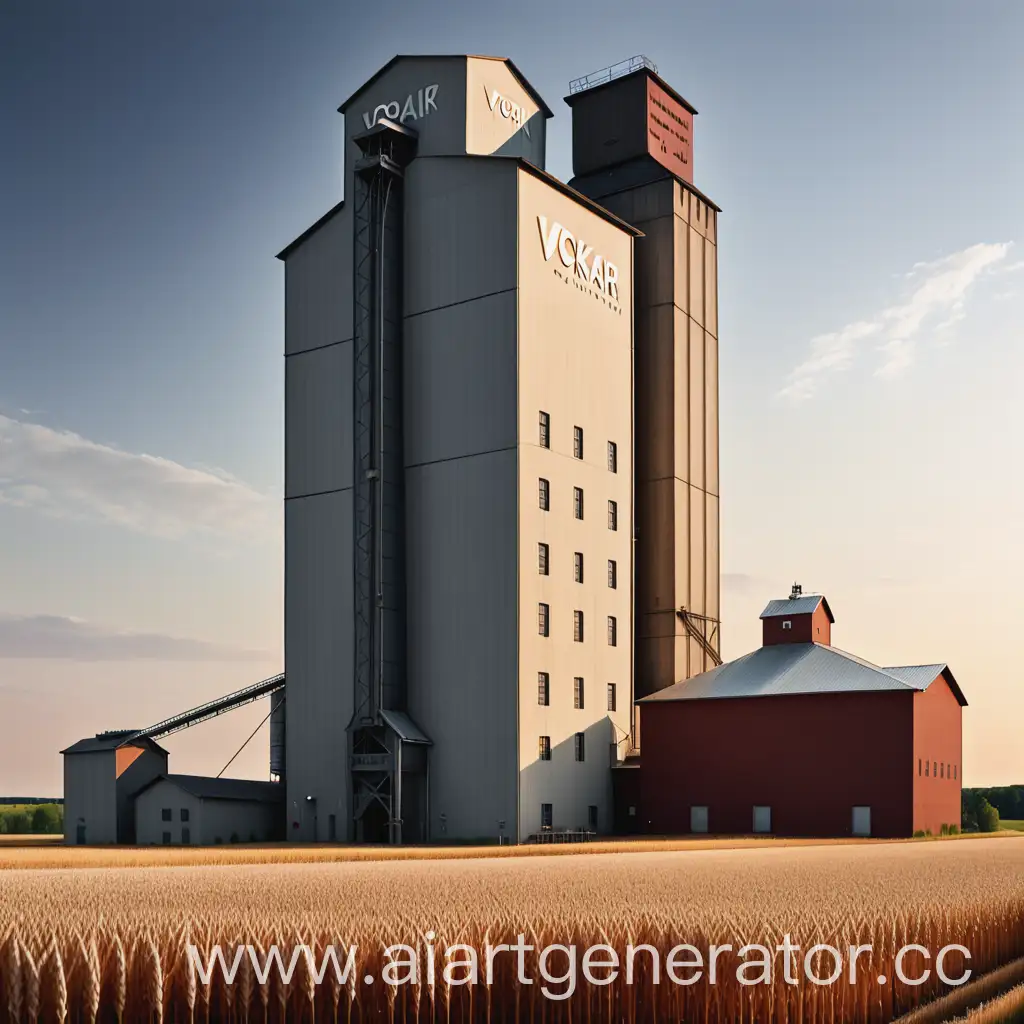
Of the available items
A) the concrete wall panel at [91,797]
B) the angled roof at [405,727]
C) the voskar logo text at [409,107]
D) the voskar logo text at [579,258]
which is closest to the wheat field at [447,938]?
the angled roof at [405,727]

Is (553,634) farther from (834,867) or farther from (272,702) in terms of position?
(834,867)

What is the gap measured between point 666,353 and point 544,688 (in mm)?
25592

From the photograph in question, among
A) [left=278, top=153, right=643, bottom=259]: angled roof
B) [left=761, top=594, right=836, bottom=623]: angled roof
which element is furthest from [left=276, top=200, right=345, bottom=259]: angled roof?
[left=761, top=594, right=836, bottom=623]: angled roof

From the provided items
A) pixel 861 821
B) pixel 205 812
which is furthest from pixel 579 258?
pixel 205 812

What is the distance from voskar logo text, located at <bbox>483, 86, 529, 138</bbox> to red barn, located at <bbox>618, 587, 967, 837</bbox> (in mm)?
30968

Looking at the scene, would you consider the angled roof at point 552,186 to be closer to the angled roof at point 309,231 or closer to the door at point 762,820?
the angled roof at point 309,231

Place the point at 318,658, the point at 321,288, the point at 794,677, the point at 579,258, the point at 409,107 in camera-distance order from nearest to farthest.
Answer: the point at 318,658 → the point at 794,677 → the point at 579,258 → the point at 409,107 → the point at 321,288

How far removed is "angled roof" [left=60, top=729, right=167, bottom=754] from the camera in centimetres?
7444

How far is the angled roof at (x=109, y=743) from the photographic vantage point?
244ft

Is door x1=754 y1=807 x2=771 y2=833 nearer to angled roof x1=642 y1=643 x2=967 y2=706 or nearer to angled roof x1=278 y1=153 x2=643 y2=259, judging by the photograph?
angled roof x1=642 y1=643 x2=967 y2=706

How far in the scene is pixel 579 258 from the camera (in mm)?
73312

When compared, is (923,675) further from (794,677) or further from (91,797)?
(91,797)

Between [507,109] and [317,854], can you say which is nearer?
[317,854]

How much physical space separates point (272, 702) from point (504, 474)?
70.9 ft
